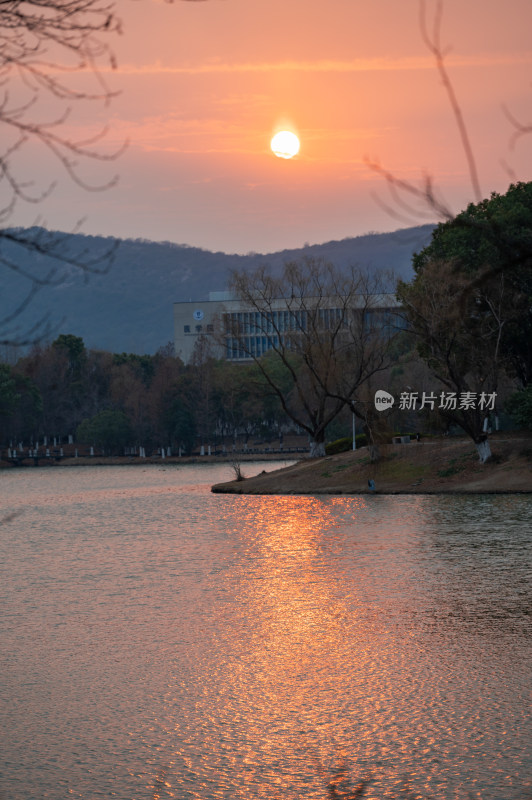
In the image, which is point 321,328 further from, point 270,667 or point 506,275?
point 270,667

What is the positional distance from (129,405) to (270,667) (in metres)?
114

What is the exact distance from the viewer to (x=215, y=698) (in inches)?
624

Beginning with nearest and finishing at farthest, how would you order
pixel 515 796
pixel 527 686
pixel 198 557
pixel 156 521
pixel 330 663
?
1. pixel 515 796
2. pixel 527 686
3. pixel 330 663
4. pixel 198 557
5. pixel 156 521

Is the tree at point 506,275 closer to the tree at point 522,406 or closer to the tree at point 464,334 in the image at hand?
the tree at point 464,334

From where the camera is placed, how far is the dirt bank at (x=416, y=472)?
50312mm

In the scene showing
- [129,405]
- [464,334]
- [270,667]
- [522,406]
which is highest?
[464,334]

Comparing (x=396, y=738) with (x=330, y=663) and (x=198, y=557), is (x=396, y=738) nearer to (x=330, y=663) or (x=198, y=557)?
(x=330, y=663)

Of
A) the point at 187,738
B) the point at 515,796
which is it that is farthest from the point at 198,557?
the point at 515,796

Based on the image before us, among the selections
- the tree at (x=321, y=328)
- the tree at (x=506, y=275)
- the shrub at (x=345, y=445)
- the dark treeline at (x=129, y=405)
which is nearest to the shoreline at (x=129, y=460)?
the dark treeline at (x=129, y=405)

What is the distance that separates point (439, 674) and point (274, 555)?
15598 millimetres

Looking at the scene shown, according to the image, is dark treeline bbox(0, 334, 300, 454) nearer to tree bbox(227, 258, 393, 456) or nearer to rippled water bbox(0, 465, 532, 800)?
tree bbox(227, 258, 393, 456)

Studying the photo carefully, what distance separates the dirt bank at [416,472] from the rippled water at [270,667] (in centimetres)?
1497

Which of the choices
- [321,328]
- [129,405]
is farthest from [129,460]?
[321,328]

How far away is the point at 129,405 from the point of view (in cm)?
13062
